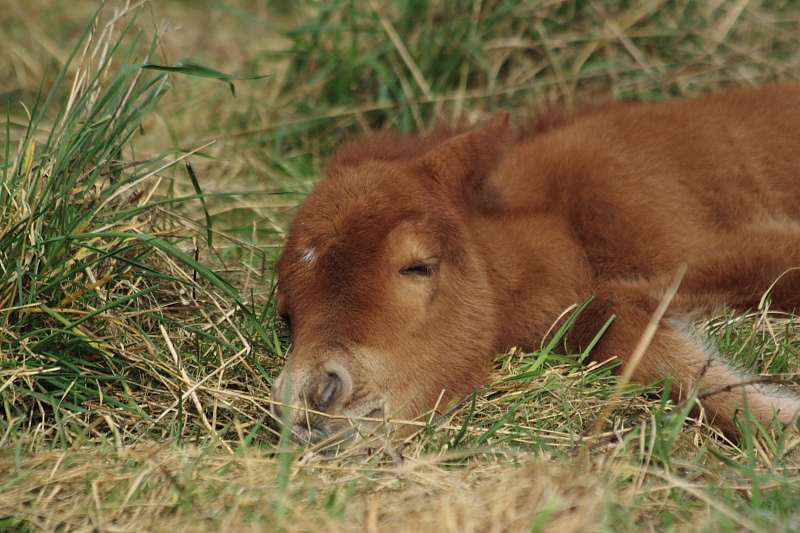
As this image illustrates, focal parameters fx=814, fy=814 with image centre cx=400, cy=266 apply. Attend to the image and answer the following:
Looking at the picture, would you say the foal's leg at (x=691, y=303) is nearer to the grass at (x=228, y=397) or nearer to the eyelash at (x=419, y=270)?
the grass at (x=228, y=397)

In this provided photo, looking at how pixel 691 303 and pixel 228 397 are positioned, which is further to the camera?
pixel 691 303

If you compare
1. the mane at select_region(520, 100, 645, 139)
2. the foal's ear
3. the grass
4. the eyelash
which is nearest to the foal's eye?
the eyelash

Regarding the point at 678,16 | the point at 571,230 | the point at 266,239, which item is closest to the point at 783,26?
the point at 678,16

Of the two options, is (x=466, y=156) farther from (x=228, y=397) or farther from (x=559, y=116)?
(x=228, y=397)

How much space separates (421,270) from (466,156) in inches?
23.6

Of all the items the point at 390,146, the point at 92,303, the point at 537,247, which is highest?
the point at 390,146

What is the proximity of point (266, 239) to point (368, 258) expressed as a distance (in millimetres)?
2012

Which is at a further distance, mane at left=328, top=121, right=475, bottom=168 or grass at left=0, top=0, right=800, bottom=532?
mane at left=328, top=121, right=475, bottom=168

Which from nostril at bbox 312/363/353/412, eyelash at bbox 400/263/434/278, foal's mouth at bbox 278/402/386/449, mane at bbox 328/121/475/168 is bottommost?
foal's mouth at bbox 278/402/386/449

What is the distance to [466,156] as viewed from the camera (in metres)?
3.46

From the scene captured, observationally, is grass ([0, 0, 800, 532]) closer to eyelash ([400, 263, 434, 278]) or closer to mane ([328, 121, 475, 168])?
mane ([328, 121, 475, 168])

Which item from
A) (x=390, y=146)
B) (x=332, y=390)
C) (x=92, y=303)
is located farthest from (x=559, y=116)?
(x=92, y=303)

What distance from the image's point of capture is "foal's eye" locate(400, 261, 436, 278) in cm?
314

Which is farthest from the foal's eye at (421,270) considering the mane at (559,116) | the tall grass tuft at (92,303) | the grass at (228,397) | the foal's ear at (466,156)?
the mane at (559,116)
